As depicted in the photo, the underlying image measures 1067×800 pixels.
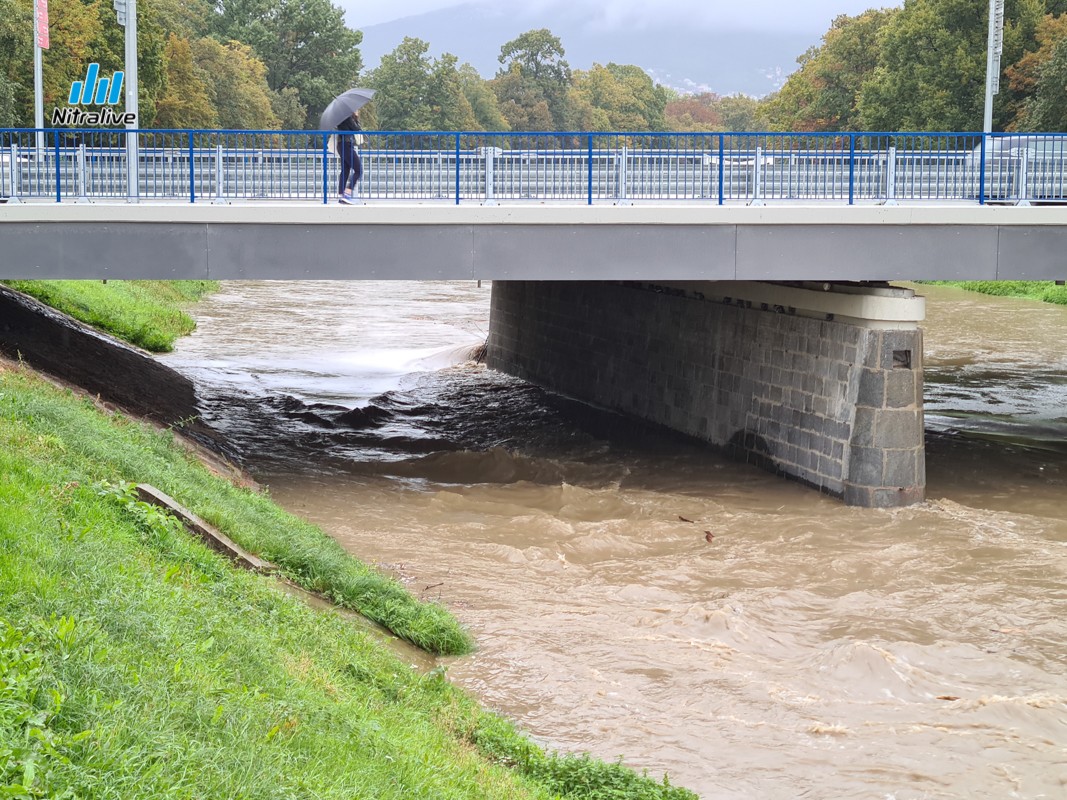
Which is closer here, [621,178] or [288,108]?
[621,178]

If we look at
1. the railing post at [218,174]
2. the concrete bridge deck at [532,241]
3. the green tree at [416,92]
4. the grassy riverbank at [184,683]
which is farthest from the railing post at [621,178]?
the green tree at [416,92]

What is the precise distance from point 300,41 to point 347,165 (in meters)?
93.4

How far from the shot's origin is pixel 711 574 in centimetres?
1573

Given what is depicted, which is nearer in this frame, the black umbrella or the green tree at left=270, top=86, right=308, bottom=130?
the black umbrella

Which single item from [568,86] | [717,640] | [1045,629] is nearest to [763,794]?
[717,640]

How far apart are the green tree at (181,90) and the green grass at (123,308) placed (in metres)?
28.8

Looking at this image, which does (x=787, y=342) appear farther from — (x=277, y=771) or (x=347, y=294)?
(x=347, y=294)

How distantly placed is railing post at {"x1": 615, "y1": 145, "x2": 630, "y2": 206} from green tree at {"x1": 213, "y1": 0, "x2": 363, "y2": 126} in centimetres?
8756

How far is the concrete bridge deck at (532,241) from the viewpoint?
17.6 metres

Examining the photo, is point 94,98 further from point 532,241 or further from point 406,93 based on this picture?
point 406,93

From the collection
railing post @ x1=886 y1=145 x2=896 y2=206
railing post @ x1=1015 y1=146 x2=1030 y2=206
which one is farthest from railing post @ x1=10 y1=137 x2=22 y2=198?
railing post @ x1=1015 y1=146 x2=1030 y2=206

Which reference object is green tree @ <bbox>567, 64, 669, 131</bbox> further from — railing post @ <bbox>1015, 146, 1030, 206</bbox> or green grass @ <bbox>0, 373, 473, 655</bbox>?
green grass @ <bbox>0, 373, 473, 655</bbox>

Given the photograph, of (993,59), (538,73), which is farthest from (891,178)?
(538,73)

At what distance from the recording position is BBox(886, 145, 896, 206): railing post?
19.0 m
